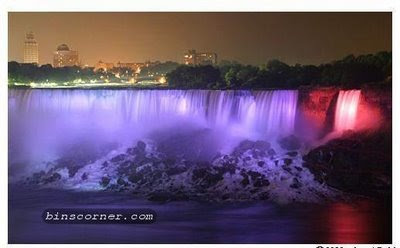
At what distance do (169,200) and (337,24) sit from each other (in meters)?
1.60

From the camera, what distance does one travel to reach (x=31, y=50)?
4.86 m

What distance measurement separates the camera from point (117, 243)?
482cm

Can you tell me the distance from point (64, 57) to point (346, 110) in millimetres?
1911

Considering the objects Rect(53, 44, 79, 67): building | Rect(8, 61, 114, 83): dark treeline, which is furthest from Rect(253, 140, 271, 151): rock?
Rect(53, 44, 79, 67): building

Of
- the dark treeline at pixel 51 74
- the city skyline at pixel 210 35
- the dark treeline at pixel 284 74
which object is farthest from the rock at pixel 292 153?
the dark treeline at pixel 51 74

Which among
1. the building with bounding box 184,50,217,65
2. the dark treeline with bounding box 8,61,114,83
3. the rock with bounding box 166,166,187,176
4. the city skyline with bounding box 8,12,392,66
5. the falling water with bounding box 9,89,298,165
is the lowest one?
the rock with bounding box 166,166,187,176

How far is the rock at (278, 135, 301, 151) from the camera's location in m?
4.93

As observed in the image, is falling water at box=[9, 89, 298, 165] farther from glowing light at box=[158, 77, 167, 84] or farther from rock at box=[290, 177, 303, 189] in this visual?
rock at box=[290, 177, 303, 189]

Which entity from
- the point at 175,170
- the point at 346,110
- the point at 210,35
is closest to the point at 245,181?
the point at 175,170

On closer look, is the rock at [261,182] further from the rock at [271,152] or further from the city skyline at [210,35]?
the city skyline at [210,35]

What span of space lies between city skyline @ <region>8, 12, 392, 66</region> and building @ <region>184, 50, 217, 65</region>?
1.3 inches
